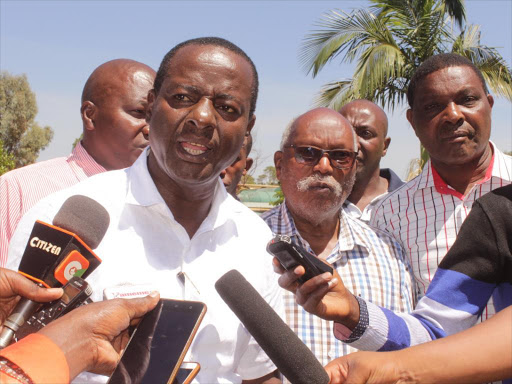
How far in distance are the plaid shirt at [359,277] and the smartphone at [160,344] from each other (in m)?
1.39

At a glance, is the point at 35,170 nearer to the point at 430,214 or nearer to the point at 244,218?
Result: the point at 244,218

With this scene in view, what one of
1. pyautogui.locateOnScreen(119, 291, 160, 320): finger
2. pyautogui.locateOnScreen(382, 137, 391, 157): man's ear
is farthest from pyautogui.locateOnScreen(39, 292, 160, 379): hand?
pyautogui.locateOnScreen(382, 137, 391, 157): man's ear

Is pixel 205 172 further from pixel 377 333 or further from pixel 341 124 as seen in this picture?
pixel 341 124

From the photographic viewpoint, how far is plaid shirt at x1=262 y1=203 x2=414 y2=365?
2898mm

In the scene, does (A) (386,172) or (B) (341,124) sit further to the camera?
(A) (386,172)

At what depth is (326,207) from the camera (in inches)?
131

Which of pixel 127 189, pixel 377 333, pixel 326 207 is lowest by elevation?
pixel 377 333

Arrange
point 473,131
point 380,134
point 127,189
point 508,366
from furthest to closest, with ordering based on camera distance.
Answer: point 380,134
point 473,131
point 127,189
point 508,366

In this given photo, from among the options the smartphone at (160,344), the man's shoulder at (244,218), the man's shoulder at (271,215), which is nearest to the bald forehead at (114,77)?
the man's shoulder at (271,215)

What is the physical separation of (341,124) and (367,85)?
9532 millimetres

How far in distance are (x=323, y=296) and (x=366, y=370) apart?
1.26 feet

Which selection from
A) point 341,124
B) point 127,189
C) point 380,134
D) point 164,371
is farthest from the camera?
point 380,134

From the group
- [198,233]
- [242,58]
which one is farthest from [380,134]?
[198,233]

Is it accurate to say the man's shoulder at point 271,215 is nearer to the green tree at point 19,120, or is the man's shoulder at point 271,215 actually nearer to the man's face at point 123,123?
the man's face at point 123,123
